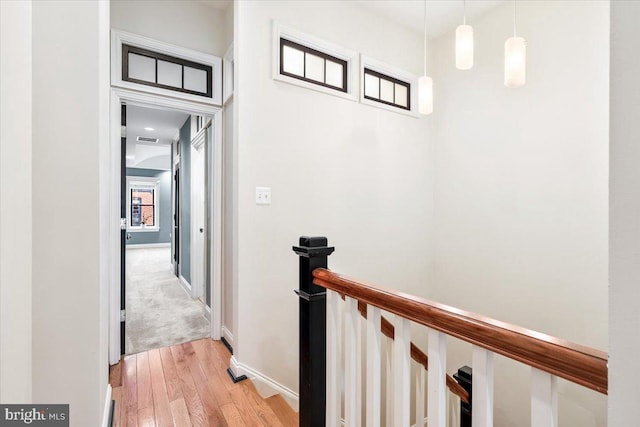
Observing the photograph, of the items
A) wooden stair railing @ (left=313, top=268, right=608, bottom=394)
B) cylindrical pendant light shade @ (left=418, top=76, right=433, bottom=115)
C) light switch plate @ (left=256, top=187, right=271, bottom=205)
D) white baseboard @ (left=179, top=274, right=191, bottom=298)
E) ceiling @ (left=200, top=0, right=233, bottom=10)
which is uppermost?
ceiling @ (left=200, top=0, right=233, bottom=10)

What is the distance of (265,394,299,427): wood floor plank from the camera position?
1718mm

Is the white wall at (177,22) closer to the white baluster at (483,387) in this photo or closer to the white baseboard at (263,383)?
the white baseboard at (263,383)

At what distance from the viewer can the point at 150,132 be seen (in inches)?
222

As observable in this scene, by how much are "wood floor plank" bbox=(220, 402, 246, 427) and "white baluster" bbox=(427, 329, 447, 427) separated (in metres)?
1.28

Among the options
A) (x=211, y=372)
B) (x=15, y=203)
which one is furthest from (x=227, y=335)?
(x=15, y=203)

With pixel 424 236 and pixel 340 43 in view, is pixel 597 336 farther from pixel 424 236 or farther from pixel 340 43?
pixel 340 43

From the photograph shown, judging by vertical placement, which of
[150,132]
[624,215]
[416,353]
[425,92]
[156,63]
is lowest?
[416,353]

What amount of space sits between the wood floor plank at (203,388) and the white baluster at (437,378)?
1342 millimetres

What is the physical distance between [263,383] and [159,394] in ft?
2.19

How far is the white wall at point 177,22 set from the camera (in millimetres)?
2273

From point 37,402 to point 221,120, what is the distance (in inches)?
87.1

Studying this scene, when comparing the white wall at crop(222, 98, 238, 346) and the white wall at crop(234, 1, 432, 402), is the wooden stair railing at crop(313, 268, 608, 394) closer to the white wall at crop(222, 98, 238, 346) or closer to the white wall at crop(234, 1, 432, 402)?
the white wall at crop(234, 1, 432, 402)

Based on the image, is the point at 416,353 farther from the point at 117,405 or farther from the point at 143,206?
the point at 143,206

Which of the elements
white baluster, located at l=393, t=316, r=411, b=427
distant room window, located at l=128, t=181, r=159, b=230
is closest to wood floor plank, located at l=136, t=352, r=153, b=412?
white baluster, located at l=393, t=316, r=411, b=427
